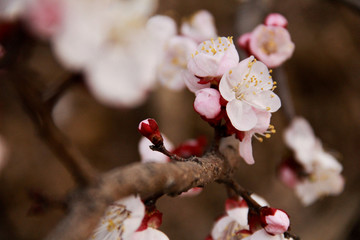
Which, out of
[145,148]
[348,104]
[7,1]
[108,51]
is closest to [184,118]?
[348,104]

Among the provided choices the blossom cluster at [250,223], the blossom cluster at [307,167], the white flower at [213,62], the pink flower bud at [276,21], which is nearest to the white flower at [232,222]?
the blossom cluster at [250,223]

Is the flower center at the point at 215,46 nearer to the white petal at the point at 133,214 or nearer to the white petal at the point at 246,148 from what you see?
the white petal at the point at 246,148

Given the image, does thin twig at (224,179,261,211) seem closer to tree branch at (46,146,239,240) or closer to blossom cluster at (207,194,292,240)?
blossom cluster at (207,194,292,240)

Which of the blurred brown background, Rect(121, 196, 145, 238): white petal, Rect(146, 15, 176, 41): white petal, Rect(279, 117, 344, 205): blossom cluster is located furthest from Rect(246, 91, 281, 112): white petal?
the blurred brown background

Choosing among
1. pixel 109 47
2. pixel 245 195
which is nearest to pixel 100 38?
pixel 109 47

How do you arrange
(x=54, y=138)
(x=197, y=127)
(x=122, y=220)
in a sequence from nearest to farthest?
(x=54, y=138)
(x=122, y=220)
(x=197, y=127)

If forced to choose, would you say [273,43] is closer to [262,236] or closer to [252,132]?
[252,132]
